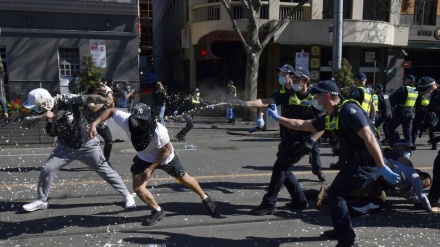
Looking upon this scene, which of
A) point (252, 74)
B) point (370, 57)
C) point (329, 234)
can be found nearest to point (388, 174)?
point (329, 234)

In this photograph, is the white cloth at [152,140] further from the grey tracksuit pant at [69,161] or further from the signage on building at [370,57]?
the signage on building at [370,57]

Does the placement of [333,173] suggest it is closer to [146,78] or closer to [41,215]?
[41,215]

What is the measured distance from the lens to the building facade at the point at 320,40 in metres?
19.4

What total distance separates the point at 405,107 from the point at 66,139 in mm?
7440

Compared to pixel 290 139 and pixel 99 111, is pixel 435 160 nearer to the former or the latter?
pixel 290 139

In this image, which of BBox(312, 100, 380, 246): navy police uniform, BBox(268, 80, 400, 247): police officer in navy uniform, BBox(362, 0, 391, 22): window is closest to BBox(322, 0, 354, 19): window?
BBox(362, 0, 391, 22): window

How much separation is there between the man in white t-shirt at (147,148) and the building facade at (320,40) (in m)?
14.8

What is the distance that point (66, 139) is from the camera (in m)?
5.23

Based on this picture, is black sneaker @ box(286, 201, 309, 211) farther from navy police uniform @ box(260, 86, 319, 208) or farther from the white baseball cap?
the white baseball cap

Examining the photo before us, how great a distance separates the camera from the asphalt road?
14.7 feet

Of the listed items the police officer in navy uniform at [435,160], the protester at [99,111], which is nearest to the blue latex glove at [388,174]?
the police officer in navy uniform at [435,160]

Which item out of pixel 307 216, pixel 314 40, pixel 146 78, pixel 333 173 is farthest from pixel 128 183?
pixel 146 78

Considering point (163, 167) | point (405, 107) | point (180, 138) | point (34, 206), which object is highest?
point (405, 107)

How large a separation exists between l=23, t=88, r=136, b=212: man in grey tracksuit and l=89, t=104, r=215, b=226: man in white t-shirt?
42 cm
